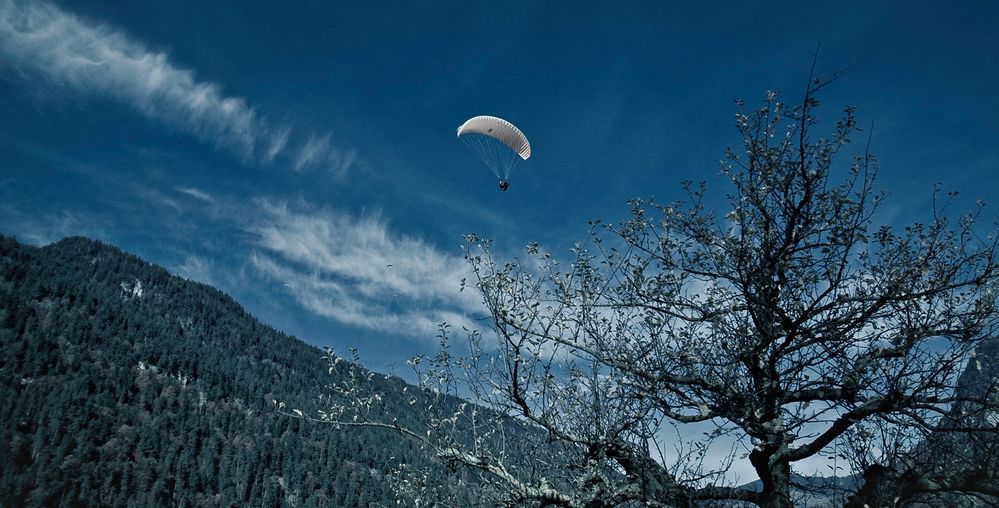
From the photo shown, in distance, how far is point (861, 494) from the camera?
7.17 m

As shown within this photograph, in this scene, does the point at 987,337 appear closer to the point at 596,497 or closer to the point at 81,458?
the point at 596,497

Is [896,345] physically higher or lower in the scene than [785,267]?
lower

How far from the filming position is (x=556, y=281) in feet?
28.7

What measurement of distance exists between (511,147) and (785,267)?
20337 mm

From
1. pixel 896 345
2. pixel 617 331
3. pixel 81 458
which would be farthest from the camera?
pixel 81 458

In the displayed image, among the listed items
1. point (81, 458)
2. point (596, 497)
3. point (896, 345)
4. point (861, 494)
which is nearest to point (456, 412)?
point (596, 497)

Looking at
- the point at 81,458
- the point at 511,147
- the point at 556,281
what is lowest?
the point at 81,458

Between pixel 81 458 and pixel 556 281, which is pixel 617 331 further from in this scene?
pixel 81 458

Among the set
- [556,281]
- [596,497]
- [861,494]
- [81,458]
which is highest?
[556,281]

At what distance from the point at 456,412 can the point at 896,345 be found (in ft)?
21.0

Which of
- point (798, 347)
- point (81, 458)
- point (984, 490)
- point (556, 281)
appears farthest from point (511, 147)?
point (81, 458)

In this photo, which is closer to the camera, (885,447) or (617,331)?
(885,447)

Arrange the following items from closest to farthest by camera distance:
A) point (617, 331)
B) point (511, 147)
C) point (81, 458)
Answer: point (617, 331) < point (511, 147) < point (81, 458)

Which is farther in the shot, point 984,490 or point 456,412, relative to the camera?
point 456,412
